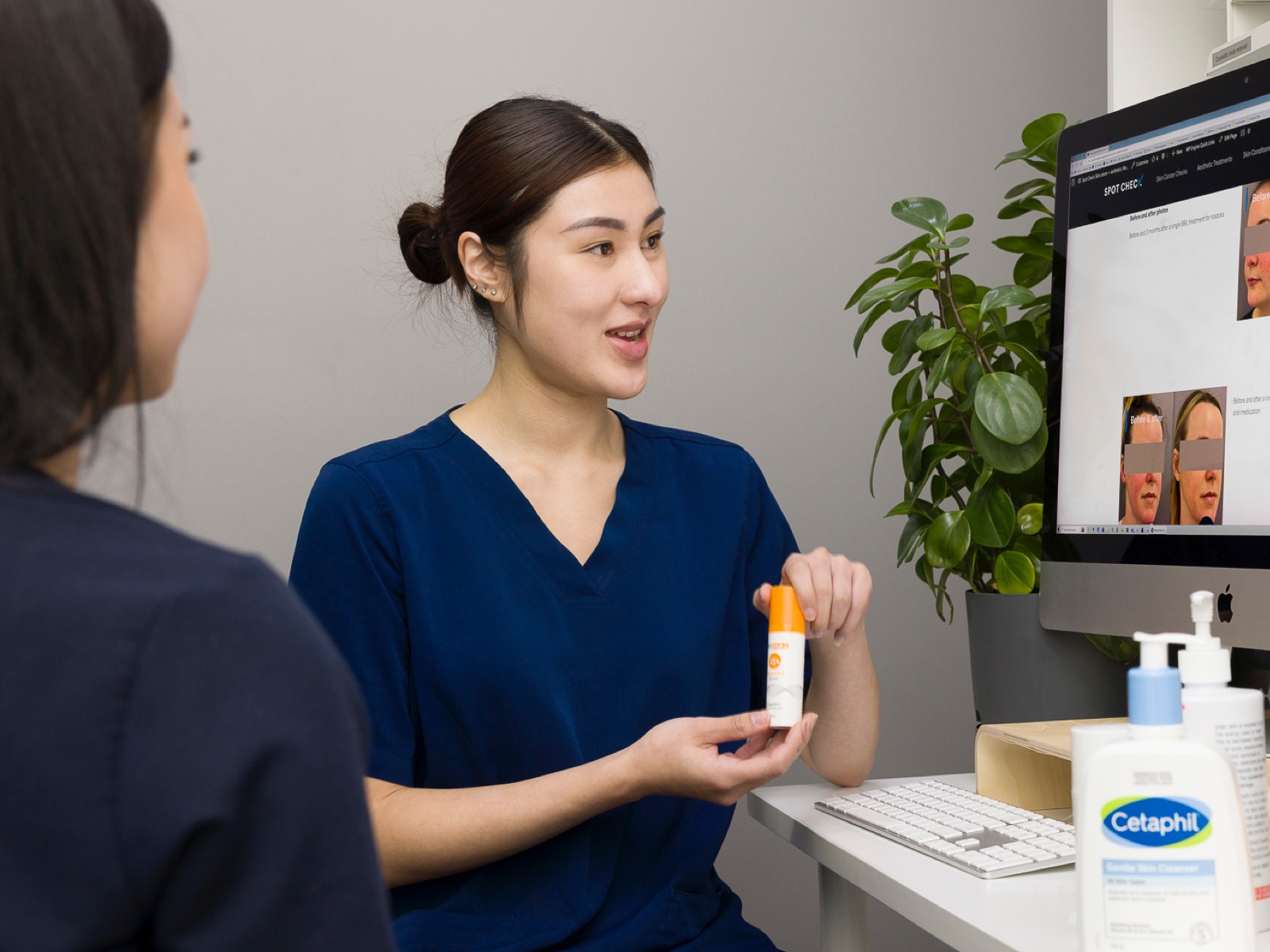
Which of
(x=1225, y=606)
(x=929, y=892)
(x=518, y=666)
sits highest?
(x=1225, y=606)

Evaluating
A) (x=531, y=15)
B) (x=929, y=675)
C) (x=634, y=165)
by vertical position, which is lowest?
(x=929, y=675)

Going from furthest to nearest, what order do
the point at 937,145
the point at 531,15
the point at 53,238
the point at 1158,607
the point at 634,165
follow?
the point at 937,145 → the point at 531,15 → the point at 634,165 → the point at 1158,607 → the point at 53,238

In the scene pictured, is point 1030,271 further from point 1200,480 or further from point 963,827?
point 963,827

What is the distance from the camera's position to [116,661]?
0.40 m

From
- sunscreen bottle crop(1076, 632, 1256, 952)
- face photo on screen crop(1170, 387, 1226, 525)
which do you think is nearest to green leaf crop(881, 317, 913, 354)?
face photo on screen crop(1170, 387, 1226, 525)

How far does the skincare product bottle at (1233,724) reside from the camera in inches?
27.6

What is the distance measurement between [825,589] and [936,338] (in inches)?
15.8

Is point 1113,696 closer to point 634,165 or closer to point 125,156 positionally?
point 634,165

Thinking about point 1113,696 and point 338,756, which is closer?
point 338,756

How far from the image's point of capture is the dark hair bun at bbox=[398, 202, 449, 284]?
149cm

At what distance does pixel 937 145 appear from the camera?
85.4 inches

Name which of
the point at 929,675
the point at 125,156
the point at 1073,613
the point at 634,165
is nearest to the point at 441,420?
the point at 634,165

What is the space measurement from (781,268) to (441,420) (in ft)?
3.08

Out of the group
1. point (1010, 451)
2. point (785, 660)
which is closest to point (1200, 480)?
point (1010, 451)
